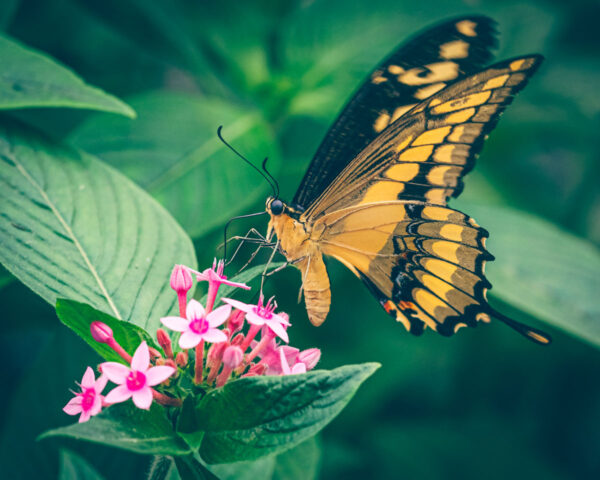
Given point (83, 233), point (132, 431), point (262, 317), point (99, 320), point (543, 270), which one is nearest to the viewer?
point (132, 431)

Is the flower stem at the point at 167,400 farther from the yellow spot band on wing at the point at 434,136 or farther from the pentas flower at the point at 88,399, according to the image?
the yellow spot band on wing at the point at 434,136

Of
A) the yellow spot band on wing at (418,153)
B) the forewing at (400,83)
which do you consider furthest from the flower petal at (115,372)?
the yellow spot band on wing at (418,153)

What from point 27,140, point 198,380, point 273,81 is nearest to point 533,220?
point 273,81

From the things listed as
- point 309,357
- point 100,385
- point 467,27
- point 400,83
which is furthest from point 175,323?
point 467,27

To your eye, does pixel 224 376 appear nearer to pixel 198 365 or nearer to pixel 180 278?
pixel 198 365

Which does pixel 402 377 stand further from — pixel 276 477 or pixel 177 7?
pixel 177 7

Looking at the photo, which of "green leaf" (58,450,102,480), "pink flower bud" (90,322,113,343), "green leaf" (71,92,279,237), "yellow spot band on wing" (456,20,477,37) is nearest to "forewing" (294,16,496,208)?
"yellow spot band on wing" (456,20,477,37)
